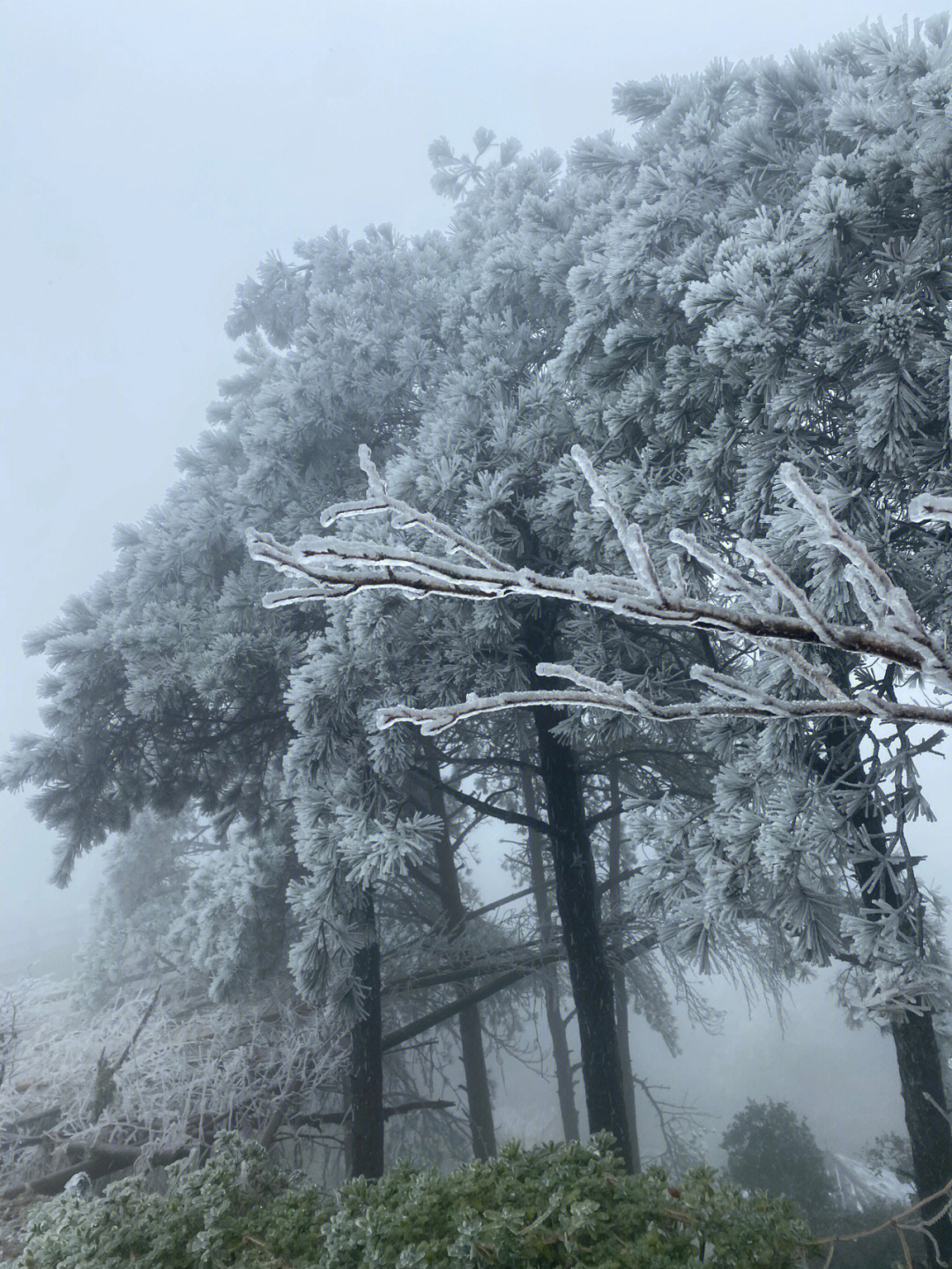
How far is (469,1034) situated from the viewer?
7.85 metres

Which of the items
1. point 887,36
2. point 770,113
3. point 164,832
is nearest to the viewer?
point 887,36

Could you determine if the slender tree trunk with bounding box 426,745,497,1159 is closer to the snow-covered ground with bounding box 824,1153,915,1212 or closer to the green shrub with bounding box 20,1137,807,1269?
the snow-covered ground with bounding box 824,1153,915,1212

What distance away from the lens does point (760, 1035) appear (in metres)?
10.5

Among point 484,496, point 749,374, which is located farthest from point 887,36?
point 484,496

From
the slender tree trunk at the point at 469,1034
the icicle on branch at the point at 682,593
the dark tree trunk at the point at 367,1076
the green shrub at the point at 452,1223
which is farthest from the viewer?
the slender tree trunk at the point at 469,1034

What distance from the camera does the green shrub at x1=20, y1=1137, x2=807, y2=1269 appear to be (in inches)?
80.4

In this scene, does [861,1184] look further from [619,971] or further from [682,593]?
[682,593]

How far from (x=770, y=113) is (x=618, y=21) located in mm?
215241

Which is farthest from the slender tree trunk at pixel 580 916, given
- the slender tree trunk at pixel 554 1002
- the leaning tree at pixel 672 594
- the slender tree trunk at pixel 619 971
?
the leaning tree at pixel 672 594

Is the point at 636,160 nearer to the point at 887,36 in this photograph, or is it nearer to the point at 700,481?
the point at 887,36

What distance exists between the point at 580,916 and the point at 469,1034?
11.7 feet

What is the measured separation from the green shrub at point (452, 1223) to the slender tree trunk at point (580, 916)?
8.32 ft

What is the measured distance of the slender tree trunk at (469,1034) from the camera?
742 centimetres

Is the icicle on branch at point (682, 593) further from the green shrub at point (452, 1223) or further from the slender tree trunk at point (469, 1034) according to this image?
the slender tree trunk at point (469, 1034)
